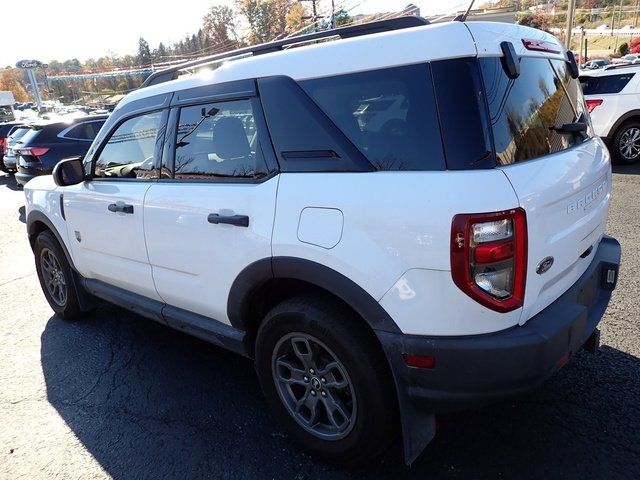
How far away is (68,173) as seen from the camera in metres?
3.63

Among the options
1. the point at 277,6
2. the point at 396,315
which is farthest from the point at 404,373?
the point at 277,6

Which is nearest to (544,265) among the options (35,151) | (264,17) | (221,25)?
(35,151)

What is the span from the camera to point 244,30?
226 feet

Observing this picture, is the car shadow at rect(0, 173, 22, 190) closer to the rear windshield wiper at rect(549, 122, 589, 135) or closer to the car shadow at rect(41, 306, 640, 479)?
the car shadow at rect(41, 306, 640, 479)

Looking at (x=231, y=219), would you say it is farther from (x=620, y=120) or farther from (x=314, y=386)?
(x=620, y=120)

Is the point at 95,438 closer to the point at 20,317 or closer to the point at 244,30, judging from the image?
the point at 20,317

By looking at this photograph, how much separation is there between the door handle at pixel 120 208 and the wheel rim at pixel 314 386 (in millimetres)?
1381

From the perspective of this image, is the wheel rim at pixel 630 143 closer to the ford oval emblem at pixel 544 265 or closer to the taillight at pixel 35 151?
the ford oval emblem at pixel 544 265

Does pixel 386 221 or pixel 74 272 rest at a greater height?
pixel 386 221

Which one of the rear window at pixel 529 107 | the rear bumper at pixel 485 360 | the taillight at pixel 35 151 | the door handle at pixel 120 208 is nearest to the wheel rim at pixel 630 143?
the rear window at pixel 529 107

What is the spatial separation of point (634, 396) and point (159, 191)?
9.68ft

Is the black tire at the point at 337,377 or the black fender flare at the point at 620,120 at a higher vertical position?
the black tire at the point at 337,377

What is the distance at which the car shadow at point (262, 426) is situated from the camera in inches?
93.3

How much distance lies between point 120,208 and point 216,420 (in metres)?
1.46
